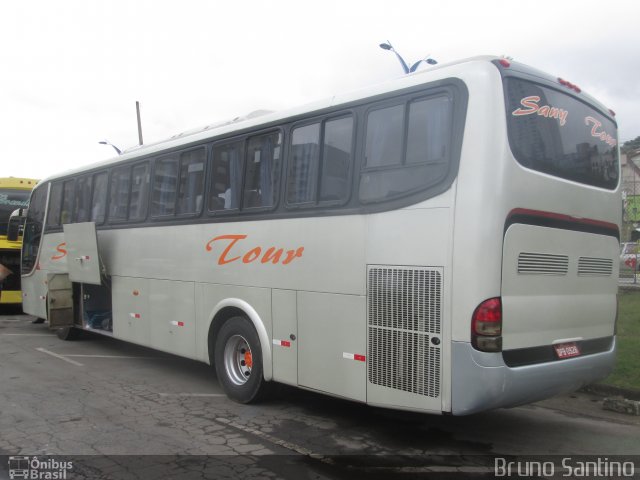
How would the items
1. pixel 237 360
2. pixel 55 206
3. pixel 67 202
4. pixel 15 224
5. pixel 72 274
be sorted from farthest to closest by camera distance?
pixel 15 224 → pixel 55 206 → pixel 67 202 → pixel 72 274 → pixel 237 360

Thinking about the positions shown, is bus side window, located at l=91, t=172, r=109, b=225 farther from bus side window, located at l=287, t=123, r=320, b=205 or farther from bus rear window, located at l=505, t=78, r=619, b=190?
bus rear window, located at l=505, t=78, r=619, b=190

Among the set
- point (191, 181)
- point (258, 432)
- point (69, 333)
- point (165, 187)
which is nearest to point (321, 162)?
point (191, 181)

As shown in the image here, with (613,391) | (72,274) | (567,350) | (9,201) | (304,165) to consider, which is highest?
(9,201)

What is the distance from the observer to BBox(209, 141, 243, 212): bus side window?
690 centimetres

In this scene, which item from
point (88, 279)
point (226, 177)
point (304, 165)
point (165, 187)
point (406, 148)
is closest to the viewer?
point (406, 148)

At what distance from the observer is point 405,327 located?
484cm

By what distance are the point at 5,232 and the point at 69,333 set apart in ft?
20.4

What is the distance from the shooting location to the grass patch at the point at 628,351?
7.35 metres

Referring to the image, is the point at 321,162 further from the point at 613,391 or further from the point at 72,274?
the point at 72,274

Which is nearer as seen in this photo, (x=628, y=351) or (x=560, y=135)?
(x=560, y=135)

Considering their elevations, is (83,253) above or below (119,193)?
below

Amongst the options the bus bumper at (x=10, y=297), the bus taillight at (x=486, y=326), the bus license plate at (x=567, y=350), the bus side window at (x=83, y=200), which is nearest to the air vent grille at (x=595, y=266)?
the bus license plate at (x=567, y=350)

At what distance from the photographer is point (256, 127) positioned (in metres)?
6.69

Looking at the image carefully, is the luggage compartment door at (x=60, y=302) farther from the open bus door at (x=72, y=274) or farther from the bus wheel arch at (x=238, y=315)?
the bus wheel arch at (x=238, y=315)
